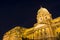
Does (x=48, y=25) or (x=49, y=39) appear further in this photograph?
(x=48, y=25)

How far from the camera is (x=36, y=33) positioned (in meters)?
53.3

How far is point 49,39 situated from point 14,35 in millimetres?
10082

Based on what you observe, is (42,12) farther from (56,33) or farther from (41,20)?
(56,33)

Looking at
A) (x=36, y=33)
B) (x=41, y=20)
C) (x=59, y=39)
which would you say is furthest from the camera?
(x=41, y=20)

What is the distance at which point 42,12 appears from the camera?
2351 inches

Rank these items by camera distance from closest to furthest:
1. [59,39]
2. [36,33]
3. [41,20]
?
[59,39]
[36,33]
[41,20]

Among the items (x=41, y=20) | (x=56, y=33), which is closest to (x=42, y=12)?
(x=41, y=20)

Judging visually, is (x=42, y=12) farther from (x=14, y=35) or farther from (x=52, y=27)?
(x=14, y=35)

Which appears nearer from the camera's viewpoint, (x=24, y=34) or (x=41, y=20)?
(x=24, y=34)

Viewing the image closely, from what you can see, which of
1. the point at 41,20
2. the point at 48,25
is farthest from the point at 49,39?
the point at 41,20

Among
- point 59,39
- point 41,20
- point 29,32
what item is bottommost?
point 59,39

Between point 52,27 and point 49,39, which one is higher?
point 52,27

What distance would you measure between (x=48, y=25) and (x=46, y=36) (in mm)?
3801

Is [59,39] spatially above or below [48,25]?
below
